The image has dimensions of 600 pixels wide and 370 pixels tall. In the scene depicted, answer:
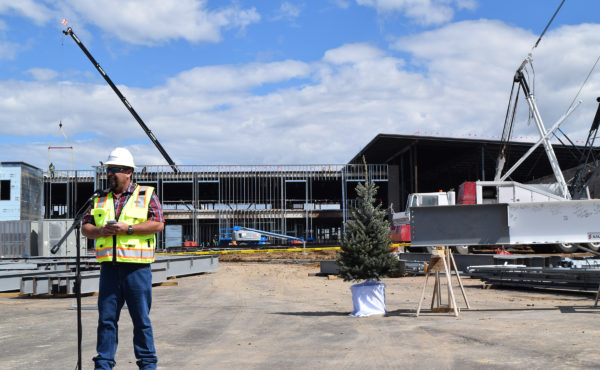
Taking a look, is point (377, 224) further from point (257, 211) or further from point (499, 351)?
point (257, 211)

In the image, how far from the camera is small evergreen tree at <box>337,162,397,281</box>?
12156 millimetres

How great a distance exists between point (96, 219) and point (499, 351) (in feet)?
17.2

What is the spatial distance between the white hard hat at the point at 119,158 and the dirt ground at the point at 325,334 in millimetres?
2742

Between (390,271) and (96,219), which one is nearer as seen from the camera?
(96,219)

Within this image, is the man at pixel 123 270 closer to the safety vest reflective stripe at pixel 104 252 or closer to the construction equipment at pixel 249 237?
the safety vest reflective stripe at pixel 104 252

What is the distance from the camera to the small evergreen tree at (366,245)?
39.9 feet

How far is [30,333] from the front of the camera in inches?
418

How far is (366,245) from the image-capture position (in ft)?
40.2

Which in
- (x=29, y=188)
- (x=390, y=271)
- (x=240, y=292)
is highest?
(x=29, y=188)

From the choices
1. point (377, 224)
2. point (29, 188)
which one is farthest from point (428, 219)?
point (29, 188)

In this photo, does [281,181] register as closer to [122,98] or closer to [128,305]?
[122,98]

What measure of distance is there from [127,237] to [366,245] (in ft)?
24.0

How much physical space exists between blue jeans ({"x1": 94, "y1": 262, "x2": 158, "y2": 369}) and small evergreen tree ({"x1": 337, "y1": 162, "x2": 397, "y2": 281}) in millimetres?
7031

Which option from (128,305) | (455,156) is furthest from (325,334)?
(455,156)
